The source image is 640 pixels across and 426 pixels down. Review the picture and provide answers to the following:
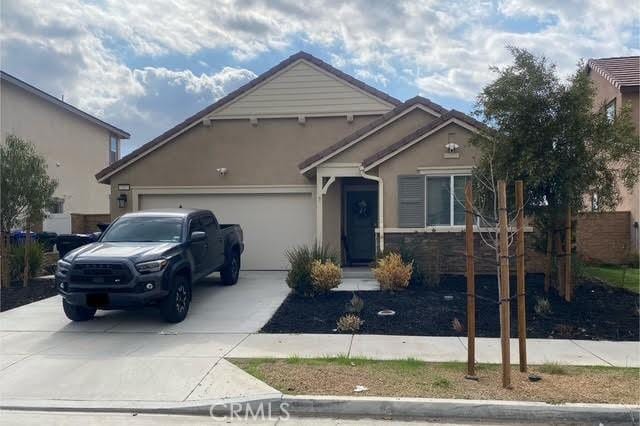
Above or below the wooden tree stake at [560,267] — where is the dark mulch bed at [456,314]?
below

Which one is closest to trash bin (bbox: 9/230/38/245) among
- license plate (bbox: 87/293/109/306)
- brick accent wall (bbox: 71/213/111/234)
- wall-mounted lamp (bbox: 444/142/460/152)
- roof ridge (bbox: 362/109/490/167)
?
brick accent wall (bbox: 71/213/111/234)

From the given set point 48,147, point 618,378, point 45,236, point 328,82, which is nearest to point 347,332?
point 618,378

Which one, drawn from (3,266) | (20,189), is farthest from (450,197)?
(3,266)

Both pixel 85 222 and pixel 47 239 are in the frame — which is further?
pixel 85 222

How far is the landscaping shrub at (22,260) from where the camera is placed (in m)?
12.8

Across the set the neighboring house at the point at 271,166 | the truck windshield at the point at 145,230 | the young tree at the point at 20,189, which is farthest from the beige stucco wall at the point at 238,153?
the truck windshield at the point at 145,230

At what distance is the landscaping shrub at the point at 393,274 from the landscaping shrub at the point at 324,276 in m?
0.99

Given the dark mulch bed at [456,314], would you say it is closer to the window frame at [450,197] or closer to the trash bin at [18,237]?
the window frame at [450,197]

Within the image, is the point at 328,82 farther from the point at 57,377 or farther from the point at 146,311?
the point at 57,377

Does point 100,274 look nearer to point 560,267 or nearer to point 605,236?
point 560,267

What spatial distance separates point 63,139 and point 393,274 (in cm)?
1804

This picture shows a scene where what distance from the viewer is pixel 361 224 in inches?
619

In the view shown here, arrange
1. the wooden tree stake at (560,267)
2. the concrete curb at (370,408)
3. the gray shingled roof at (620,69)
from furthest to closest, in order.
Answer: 1. the gray shingled roof at (620,69)
2. the wooden tree stake at (560,267)
3. the concrete curb at (370,408)

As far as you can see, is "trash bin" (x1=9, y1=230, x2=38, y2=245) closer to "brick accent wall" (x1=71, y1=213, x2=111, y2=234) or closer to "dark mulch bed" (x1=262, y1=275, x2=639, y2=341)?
"brick accent wall" (x1=71, y1=213, x2=111, y2=234)
